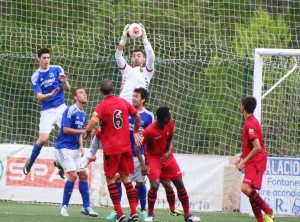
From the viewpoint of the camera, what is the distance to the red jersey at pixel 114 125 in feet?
40.0

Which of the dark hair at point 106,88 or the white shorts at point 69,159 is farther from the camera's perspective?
the white shorts at point 69,159

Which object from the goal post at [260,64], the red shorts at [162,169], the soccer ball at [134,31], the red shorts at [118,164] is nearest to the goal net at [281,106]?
the goal post at [260,64]

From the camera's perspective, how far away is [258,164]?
484 inches

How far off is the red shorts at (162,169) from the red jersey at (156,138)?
98mm

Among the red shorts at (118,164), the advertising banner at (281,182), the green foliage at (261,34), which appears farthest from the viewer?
the green foliage at (261,34)

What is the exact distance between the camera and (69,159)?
46.1ft

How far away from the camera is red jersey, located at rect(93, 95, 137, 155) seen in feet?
40.0

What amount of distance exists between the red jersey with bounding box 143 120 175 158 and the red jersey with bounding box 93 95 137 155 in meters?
0.55

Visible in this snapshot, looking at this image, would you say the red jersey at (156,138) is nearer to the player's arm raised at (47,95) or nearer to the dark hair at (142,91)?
the dark hair at (142,91)

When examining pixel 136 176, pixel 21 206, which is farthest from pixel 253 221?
pixel 21 206

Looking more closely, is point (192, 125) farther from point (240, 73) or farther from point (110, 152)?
point (110, 152)

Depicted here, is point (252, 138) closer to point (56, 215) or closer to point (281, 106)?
point (56, 215)

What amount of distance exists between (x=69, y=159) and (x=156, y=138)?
1889 mm

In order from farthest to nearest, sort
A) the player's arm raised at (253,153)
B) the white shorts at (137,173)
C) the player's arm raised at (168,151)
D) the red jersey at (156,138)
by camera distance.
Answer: the white shorts at (137,173), the player's arm raised at (168,151), the red jersey at (156,138), the player's arm raised at (253,153)
